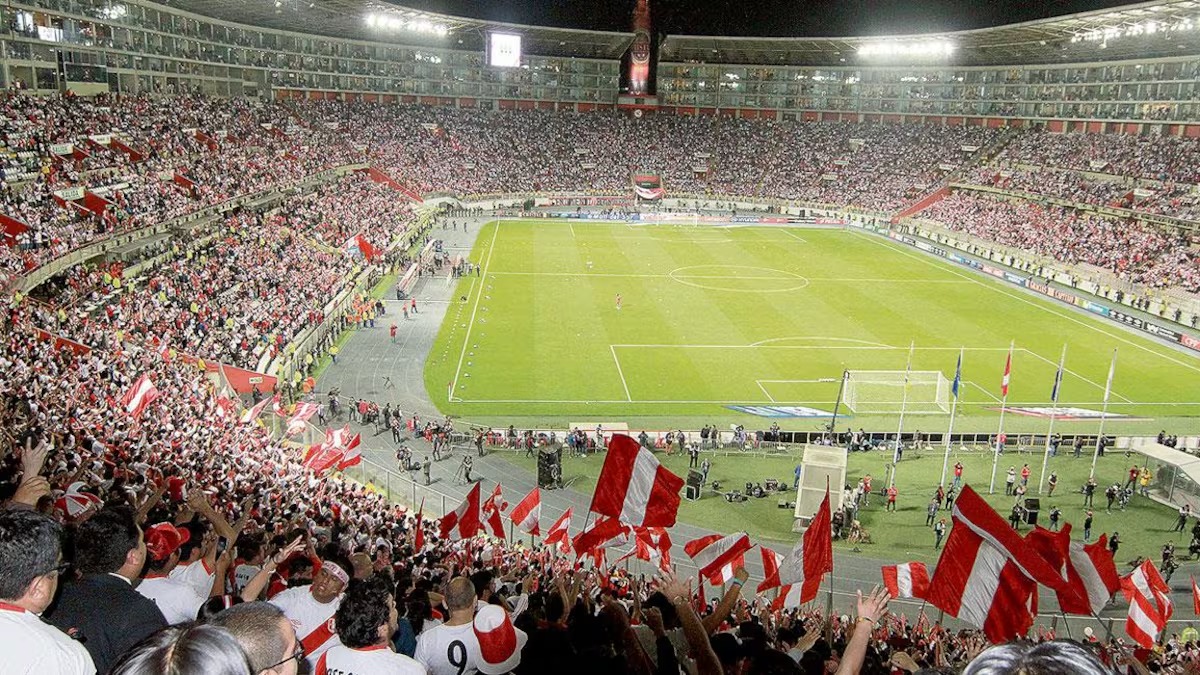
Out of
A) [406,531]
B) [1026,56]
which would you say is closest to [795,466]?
[406,531]

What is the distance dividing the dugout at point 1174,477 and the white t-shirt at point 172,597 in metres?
29.7

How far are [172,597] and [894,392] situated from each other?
3555cm

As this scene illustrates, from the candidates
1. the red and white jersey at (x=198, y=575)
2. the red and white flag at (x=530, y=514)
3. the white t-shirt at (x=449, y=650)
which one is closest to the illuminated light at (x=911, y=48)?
the red and white flag at (x=530, y=514)

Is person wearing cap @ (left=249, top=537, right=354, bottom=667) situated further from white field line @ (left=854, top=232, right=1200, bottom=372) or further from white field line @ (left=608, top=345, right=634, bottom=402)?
white field line @ (left=854, top=232, right=1200, bottom=372)

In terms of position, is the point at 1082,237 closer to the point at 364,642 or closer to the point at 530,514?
the point at 530,514

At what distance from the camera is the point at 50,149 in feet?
139

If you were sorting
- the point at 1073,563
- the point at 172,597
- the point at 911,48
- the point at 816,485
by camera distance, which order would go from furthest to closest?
the point at 911,48, the point at 816,485, the point at 1073,563, the point at 172,597

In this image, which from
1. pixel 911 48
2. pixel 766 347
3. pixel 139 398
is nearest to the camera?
pixel 139 398

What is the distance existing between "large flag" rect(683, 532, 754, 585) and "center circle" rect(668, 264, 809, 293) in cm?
4240

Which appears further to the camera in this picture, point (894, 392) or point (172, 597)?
point (894, 392)

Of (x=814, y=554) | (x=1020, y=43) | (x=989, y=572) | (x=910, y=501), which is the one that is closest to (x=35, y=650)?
(x=989, y=572)

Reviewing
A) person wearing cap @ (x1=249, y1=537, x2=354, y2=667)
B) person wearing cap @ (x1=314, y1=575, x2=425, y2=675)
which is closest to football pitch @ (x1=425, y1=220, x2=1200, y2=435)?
person wearing cap @ (x1=249, y1=537, x2=354, y2=667)

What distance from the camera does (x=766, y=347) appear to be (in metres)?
46.0

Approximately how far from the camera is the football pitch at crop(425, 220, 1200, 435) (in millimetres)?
37031
